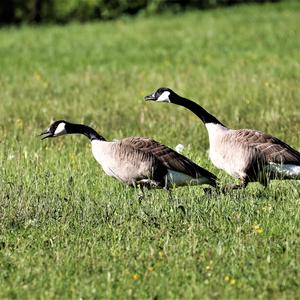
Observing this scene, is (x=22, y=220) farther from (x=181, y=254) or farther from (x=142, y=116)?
(x=142, y=116)

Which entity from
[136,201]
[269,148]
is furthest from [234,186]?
[136,201]

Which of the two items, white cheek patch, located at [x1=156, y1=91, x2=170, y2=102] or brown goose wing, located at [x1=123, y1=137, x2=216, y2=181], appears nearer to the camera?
brown goose wing, located at [x1=123, y1=137, x2=216, y2=181]

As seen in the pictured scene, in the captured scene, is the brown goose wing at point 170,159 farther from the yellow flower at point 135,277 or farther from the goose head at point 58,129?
the yellow flower at point 135,277

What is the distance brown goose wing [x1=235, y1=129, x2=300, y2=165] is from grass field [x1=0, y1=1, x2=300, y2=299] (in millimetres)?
346

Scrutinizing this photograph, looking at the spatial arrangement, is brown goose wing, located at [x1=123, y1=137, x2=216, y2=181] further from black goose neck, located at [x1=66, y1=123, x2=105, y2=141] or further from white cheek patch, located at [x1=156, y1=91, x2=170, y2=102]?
white cheek patch, located at [x1=156, y1=91, x2=170, y2=102]

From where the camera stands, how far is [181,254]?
6.52 meters

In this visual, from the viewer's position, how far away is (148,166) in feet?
26.5

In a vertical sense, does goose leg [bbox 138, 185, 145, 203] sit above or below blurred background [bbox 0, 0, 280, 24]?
above

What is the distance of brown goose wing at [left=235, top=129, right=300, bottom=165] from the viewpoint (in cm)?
816

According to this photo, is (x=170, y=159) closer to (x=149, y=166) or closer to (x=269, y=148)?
(x=149, y=166)

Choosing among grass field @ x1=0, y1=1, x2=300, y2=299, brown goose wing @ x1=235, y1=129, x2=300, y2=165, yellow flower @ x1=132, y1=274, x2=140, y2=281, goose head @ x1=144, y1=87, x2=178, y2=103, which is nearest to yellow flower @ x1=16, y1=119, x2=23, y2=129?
grass field @ x1=0, y1=1, x2=300, y2=299

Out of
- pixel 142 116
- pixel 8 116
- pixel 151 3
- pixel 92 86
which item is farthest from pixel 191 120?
pixel 151 3

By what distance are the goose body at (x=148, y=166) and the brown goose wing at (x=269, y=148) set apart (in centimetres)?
49

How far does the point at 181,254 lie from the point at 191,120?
6.68 metres
